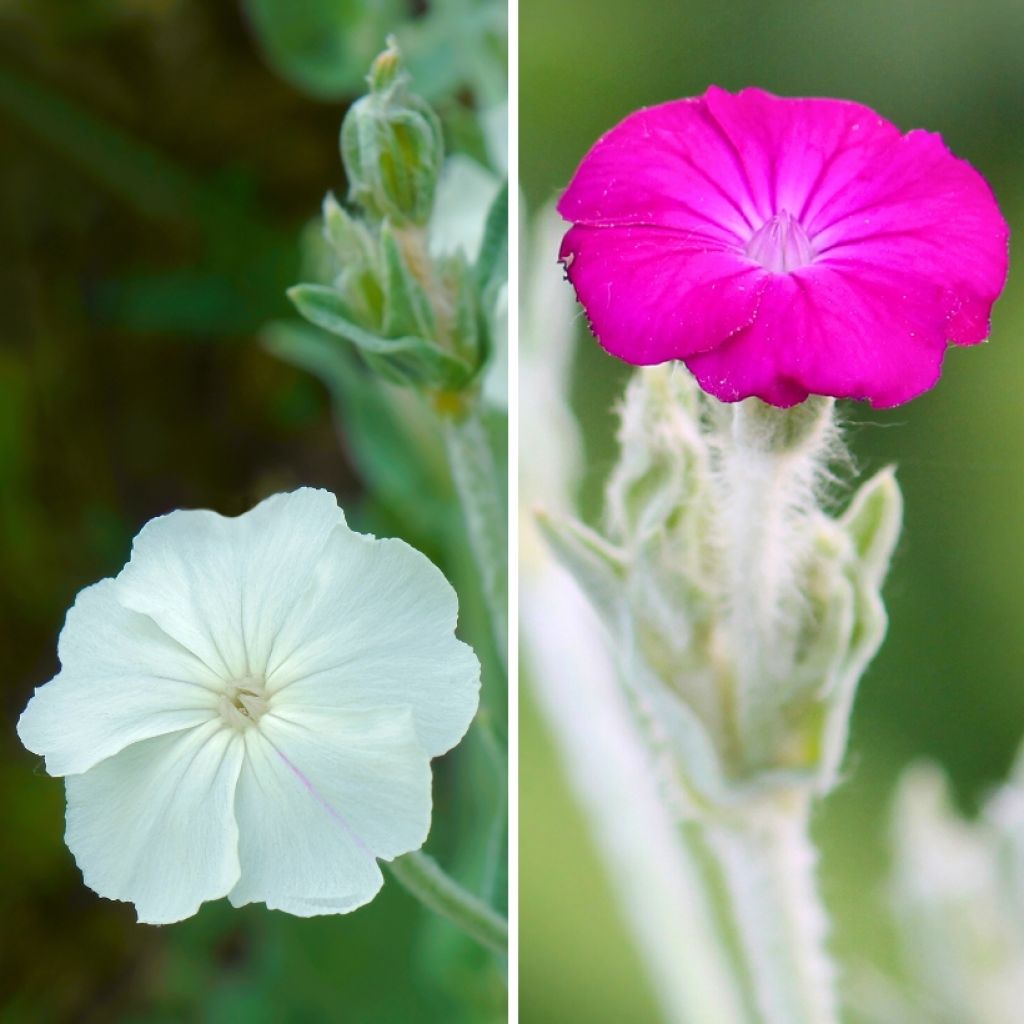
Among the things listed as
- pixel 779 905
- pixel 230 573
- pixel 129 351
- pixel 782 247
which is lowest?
pixel 779 905

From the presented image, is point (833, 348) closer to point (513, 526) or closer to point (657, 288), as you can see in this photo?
point (657, 288)

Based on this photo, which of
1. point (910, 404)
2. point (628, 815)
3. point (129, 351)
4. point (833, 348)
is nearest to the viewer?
point (833, 348)

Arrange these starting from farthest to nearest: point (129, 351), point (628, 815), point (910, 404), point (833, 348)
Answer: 1. point (129, 351)
2. point (628, 815)
3. point (910, 404)
4. point (833, 348)

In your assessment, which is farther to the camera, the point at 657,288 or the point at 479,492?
the point at 479,492

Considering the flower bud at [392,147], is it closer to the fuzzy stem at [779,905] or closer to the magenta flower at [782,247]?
the magenta flower at [782,247]

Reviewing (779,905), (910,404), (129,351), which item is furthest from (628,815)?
(129,351)

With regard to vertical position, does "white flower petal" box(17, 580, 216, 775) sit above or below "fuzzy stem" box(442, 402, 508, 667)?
below

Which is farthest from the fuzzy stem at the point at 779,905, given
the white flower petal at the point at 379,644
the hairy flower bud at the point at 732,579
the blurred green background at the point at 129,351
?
the blurred green background at the point at 129,351

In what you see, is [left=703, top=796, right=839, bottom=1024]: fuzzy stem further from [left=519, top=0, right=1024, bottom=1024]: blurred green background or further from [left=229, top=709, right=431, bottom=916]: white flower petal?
[left=229, top=709, right=431, bottom=916]: white flower petal

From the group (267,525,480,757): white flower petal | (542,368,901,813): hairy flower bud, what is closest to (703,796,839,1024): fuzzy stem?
(542,368,901,813): hairy flower bud
